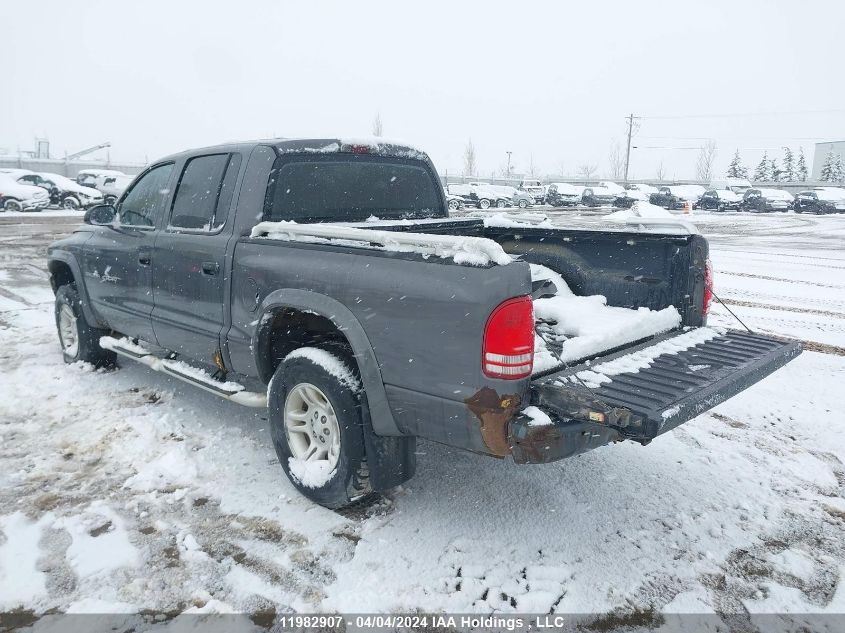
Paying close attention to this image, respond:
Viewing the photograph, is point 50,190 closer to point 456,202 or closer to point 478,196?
point 456,202

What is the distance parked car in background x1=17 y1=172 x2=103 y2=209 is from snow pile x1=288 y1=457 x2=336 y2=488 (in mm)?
29009

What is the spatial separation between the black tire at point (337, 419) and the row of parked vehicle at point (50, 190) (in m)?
23.3

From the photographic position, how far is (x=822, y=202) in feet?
125

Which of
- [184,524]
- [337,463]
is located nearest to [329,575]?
[337,463]

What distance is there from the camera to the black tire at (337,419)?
3211mm

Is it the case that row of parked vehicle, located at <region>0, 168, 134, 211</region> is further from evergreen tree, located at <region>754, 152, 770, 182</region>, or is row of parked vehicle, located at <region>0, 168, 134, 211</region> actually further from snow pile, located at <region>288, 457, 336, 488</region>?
evergreen tree, located at <region>754, 152, 770, 182</region>

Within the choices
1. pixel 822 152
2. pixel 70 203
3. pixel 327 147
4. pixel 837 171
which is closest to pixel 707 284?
pixel 327 147

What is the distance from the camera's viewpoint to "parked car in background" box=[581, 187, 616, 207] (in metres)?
42.6

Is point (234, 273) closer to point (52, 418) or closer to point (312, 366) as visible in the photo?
point (312, 366)

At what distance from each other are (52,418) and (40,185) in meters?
29.0

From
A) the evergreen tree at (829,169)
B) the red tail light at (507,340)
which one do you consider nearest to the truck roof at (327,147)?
the red tail light at (507,340)

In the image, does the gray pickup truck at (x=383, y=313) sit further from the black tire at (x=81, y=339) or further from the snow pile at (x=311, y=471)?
the black tire at (x=81, y=339)

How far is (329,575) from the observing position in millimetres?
2930

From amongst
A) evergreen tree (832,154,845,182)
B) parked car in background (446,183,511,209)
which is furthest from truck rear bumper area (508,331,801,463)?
evergreen tree (832,154,845,182)
